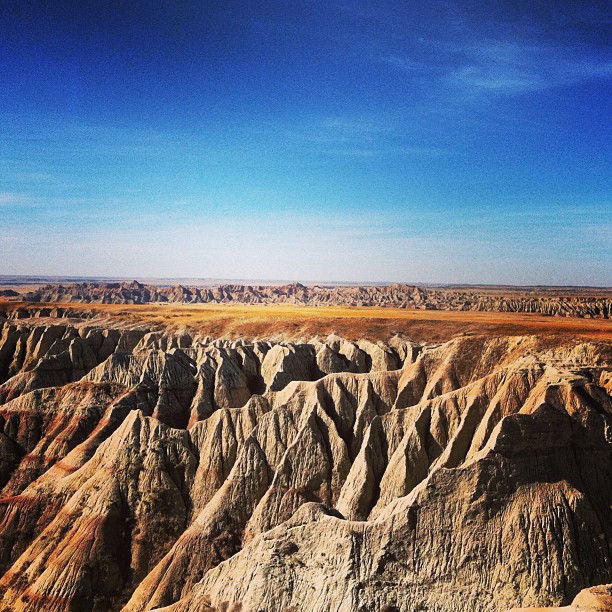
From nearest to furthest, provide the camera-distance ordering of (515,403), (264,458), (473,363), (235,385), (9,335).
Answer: (515,403) < (264,458) < (473,363) < (235,385) < (9,335)

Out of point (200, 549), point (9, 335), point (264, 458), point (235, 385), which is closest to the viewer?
point (200, 549)

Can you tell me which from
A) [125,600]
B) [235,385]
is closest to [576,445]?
[125,600]

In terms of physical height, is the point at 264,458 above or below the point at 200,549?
above

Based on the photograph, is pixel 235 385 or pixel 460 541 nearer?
pixel 460 541

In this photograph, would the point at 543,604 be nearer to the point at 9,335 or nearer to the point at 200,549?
the point at 200,549

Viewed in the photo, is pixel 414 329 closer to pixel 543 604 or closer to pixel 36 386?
pixel 36 386

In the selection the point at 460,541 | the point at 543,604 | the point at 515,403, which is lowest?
the point at 543,604
